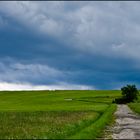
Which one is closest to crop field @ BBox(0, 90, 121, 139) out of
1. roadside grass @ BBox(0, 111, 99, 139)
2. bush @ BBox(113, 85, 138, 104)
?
roadside grass @ BBox(0, 111, 99, 139)

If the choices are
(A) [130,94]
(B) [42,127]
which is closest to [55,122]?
(B) [42,127]

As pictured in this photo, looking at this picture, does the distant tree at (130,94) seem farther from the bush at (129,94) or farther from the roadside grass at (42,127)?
the roadside grass at (42,127)

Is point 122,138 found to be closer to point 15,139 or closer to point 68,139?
point 68,139

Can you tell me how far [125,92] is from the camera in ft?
456

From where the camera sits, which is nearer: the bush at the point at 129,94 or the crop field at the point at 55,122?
the crop field at the point at 55,122

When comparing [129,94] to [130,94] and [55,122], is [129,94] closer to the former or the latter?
[130,94]

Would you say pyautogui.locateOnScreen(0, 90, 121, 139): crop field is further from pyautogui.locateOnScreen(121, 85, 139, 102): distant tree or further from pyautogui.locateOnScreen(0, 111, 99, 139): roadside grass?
pyautogui.locateOnScreen(121, 85, 139, 102): distant tree

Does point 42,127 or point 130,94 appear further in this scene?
point 130,94

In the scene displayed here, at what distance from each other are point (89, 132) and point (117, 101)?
99092 mm

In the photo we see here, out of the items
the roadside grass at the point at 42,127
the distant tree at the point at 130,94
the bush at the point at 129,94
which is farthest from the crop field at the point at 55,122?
the distant tree at the point at 130,94

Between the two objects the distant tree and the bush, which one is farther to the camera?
the distant tree

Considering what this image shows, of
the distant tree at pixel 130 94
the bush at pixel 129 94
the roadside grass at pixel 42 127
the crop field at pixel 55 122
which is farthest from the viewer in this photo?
the distant tree at pixel 130 94

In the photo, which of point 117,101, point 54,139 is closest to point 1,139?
point 54,139

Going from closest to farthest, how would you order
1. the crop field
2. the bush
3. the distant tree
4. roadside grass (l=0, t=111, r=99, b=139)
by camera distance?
the crop field
roadside grass (l=0, t=111, r=99, b=139)
the bush
the distant tree
